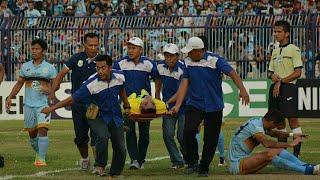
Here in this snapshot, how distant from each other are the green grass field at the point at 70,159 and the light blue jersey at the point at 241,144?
24 centimetres

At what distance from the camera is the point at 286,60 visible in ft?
58.1

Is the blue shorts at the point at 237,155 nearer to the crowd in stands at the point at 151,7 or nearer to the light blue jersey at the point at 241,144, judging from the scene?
the light blue jersey at the point at 241,144

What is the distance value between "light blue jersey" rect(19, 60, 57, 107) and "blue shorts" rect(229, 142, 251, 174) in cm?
376

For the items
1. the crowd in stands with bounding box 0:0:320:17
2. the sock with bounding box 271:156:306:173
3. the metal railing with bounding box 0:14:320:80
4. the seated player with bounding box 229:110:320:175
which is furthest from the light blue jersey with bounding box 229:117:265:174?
the crowd in stands with bounding box 0:0:320:17

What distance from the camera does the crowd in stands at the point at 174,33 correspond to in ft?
105

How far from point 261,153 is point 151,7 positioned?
2028 centimetres

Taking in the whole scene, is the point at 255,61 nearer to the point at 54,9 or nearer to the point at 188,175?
the point at 54,9

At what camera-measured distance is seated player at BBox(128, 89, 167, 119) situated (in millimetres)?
16469

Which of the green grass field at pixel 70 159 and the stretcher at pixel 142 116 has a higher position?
the stretcher at pixel 142 116

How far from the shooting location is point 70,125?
2969cm

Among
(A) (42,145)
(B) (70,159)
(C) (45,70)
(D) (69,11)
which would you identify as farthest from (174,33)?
(A) (42,145)

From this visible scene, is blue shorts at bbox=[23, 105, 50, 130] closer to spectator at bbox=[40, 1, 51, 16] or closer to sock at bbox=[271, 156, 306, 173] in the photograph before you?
sock at bbox=[271, 156, 306, 173]

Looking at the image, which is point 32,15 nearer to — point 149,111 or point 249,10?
point 249,10

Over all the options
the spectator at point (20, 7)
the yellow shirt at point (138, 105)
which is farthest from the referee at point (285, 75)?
the spectator at point (20, 7)
